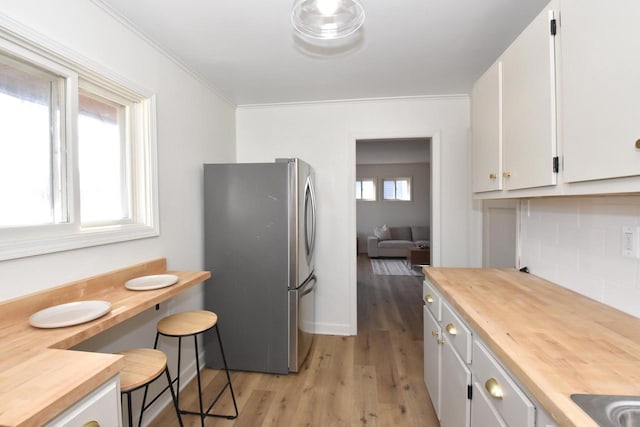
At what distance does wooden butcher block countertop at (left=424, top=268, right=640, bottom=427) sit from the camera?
0.69m

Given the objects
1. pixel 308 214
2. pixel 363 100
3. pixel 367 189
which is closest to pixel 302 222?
pixel 308 214

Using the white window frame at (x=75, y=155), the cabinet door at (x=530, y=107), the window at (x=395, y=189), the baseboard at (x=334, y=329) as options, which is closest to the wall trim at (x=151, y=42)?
the white window frame at (x=75, y=155)

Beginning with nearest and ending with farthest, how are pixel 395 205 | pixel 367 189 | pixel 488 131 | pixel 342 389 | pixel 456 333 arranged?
pixel 456 333 → pixel 488 131 → pixel 342 389 → pixel 395 205 → pixel 367 189

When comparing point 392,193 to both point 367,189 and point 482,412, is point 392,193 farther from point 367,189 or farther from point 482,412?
point 482,412

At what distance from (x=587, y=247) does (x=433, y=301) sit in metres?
0.78

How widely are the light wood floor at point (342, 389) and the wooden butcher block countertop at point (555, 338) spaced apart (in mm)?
994

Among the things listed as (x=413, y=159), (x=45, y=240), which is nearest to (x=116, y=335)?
(x=45, y=240)

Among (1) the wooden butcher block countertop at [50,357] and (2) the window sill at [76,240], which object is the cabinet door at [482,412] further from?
(2) the window sill at [76,240]

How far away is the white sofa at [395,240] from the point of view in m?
6.80

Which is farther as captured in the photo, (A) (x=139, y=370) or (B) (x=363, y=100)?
(B) (x=363, y=100)

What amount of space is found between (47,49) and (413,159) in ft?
23.6

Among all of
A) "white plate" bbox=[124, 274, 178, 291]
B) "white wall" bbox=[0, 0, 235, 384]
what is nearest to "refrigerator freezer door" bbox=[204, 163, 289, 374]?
"white wall" bbox=[0, 0, 235, 384]

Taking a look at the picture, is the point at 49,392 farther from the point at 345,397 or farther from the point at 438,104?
the point at 438,104

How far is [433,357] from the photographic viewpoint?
5.64 ft
